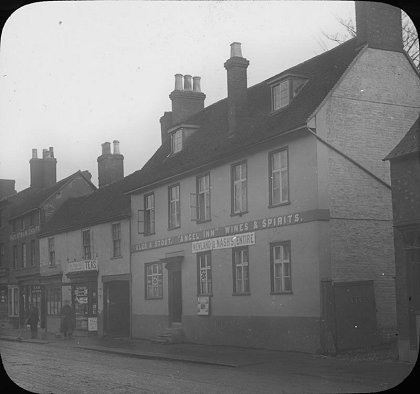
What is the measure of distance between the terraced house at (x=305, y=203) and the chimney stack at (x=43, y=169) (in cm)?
A: 1306

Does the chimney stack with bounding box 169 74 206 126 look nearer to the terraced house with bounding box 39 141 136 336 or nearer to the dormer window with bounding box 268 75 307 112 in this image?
the terraced house with bounding box 39 141 136 336

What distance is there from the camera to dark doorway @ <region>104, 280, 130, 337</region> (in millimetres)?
30500

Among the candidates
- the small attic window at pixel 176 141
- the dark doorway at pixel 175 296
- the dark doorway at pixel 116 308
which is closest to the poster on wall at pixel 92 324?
the dark doorway at pixel 116 308

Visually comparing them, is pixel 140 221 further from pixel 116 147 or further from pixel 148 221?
pixel 116 147

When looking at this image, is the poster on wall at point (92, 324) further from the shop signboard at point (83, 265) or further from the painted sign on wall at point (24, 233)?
the painted sign on wall at point (24, 233)

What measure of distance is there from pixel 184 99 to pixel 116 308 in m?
10.1

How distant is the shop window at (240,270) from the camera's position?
2163 cm

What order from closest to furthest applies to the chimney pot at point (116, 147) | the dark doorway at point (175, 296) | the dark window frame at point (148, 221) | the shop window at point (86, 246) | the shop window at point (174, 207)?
the dark doorway at point (175, 296) → the shop window at point (174, 207) → the dark window frame at point (148, 221) → the shop window at point (86, 246) → the chimney pot at point (116, 147)

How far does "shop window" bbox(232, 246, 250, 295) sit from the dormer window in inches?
190

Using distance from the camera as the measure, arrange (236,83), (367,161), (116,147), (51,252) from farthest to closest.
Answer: (116,147)
(51,252)
(236,83)
(367,161)

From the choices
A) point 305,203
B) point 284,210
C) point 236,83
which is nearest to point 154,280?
point 236,83

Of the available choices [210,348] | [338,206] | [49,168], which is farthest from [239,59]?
[49,168]

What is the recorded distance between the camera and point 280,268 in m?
20.1

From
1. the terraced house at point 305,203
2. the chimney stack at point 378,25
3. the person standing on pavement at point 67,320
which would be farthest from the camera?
the person standing on pavement at point 67,320
